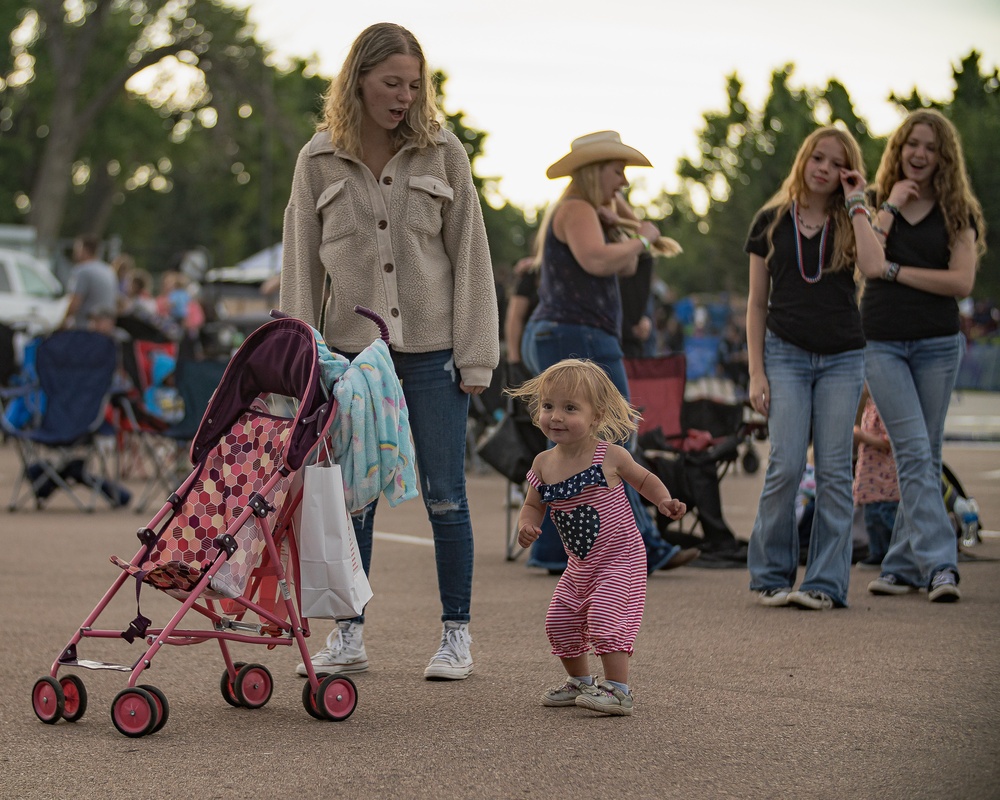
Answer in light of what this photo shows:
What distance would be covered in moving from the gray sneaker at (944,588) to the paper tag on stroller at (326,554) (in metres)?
3.30

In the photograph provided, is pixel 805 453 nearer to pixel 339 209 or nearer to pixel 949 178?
pixel 949 178

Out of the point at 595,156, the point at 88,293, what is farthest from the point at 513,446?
the point at 88,293

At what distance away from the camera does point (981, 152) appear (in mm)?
37156

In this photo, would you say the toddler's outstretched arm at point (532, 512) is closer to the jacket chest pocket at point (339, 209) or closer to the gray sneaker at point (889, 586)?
the jacket chest pocket at point (339, 209)

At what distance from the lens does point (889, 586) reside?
24.2 feet

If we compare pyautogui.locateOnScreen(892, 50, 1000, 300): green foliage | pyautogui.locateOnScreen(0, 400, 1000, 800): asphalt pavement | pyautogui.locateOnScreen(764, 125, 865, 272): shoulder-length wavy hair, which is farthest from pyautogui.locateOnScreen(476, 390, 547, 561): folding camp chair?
pyautogui.locateOnScreen(892, 50, 1000, 300): green foliage

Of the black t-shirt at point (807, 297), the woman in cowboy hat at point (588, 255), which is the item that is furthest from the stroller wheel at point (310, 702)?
the black t-shirt at point (807, 297)

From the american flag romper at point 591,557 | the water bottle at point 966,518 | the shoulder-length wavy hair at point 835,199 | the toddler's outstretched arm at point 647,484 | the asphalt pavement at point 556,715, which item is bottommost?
the asphalt pavement at point 556,715

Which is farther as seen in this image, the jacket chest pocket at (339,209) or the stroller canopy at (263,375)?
the jacket chest pocket at (339,209)

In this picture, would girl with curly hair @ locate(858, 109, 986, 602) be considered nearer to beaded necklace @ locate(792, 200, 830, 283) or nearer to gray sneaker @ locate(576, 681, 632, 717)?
beaded necklace @ locate(792, 200, 830, 283)

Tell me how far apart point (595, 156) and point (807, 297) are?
1.23 m

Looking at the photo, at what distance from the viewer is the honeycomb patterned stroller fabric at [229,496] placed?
16.0ft

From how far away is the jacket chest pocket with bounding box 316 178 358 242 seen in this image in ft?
18.0

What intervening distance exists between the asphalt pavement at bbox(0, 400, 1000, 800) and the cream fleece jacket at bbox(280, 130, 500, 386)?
4.04ft
